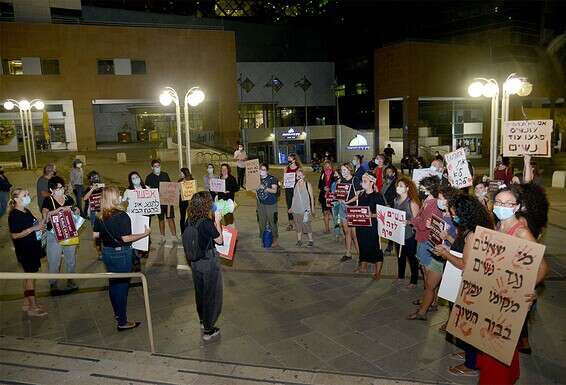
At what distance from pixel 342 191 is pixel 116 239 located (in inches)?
190

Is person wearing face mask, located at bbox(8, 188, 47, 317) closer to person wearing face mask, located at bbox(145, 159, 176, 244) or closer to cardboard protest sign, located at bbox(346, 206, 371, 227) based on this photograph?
person wearing face mask, located at bbox(145, 159, 176, 244)

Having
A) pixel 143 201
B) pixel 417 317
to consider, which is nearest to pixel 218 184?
pixel 143 201

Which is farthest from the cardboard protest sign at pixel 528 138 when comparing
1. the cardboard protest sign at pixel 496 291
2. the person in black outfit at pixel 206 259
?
the person in black outfit at pixel 206 259

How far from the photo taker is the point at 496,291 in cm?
394

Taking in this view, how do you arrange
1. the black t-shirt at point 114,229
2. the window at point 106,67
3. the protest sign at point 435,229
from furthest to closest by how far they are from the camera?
the window at point 106,67 → the black t-shirt at point 114,229 → the protest sign at point 435,229

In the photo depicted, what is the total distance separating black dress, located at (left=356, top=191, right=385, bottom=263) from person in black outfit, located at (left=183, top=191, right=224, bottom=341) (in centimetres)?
286

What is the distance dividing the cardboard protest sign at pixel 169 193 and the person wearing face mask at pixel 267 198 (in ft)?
6.04

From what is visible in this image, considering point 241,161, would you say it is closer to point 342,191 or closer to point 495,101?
point 342,191

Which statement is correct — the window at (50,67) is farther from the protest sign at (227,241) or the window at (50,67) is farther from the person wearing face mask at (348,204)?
the protest sign at (227,241)

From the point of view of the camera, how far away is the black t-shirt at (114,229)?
5840mm

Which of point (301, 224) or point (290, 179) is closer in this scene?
point (301, 224)

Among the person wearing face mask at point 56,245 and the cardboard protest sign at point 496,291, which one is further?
the person wearing face mask at point 56,245

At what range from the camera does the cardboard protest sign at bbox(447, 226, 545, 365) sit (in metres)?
3.69

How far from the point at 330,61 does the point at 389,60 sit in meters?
13.3
